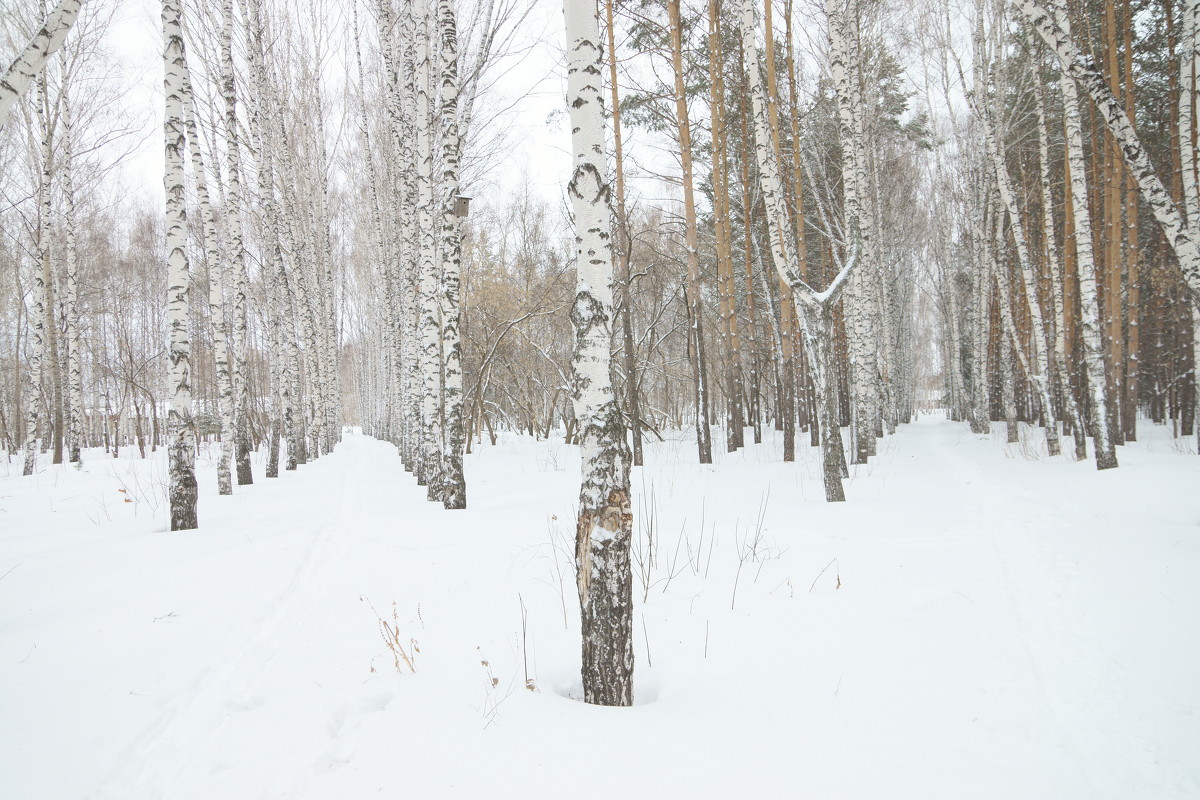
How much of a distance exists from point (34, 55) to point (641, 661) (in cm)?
522

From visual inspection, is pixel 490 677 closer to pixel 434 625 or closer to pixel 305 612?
pixel 434 625

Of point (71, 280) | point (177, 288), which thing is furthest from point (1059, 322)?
point (71, 280)

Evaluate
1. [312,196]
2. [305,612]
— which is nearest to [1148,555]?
[305,612]

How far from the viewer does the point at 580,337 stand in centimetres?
253

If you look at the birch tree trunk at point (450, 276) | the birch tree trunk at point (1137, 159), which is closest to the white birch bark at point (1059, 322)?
the birch tree trunk at point (1137, 159)

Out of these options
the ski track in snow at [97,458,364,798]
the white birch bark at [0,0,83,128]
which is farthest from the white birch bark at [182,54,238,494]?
the ski track in snow at [97,458,364,798]

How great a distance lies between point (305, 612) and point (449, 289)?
442cm

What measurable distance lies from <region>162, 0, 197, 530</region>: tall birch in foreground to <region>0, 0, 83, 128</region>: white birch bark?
7.87ft

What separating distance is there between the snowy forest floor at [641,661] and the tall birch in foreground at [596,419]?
1.00ft

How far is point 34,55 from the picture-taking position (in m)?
3.42

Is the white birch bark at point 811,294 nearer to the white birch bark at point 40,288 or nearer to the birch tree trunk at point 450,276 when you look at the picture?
the birch tree trunk at point 450,276

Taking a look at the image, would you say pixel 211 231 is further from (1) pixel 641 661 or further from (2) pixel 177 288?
(1) pixel 641 661

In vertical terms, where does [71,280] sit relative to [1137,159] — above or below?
above

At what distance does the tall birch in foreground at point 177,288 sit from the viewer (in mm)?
5734
